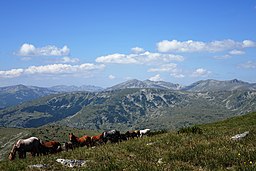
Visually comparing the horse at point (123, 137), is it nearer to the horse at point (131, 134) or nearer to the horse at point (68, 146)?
the horse at point (131, 134)

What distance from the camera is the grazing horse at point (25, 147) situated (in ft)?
74.0

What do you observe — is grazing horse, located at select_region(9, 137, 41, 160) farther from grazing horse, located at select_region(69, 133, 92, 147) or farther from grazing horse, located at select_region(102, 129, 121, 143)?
grazing horse, located at select_region(102, 129, 121, 143)

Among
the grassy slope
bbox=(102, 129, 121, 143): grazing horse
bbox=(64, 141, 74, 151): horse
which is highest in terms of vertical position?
the grassy slope

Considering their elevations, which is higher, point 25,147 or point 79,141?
point 25,147

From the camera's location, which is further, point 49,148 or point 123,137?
point 123,137

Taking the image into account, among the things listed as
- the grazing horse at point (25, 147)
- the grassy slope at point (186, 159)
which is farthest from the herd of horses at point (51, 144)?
the grassy slope at point (186, 159)

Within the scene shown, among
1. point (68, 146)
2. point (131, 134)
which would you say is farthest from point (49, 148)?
point (131, 134)

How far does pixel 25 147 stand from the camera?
74.9 ft

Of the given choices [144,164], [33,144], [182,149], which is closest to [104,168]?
[144,164]

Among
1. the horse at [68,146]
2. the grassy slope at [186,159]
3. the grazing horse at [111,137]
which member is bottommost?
the horse at [68,146]

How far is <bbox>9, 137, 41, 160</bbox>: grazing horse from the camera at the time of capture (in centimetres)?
2256

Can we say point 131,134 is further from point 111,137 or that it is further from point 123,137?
point 111,137

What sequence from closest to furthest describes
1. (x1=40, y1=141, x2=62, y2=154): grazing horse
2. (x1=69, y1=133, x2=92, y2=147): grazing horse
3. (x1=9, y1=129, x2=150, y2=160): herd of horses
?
(x1=9, y1=129, x2=150, y2=160): herd of horses → (x1=40, y1=141, x2=62, y2=154): grazing horse → (x1=69, y1=133, x2=92, y2=147): grazing horse

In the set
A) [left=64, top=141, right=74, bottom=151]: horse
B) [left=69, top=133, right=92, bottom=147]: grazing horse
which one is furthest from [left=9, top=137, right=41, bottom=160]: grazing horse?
[left=69, top=133, right=92, bottom=147]: grazing horse
